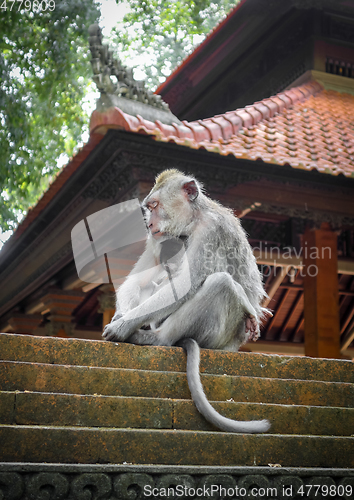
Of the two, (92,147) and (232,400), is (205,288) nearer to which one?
(232,400)

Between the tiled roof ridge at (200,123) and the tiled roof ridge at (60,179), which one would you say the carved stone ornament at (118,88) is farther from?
the tiled roof ridge at (60,179)

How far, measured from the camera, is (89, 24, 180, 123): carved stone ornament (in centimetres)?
536

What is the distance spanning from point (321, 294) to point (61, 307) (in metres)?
4.59

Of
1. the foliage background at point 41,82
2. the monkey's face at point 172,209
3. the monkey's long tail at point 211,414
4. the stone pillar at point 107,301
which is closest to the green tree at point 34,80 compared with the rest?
the foliage background at point 41,82

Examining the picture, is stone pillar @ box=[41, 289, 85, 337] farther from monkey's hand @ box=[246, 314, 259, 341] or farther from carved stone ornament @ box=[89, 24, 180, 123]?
monkey's hand @ box=[246, 314, 259, 341]

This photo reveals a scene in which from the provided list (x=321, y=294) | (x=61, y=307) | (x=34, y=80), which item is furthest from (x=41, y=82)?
(x=321, y=294)

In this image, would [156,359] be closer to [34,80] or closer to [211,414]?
[211,414]

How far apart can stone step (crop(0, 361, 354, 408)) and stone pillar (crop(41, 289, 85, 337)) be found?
617 centimetres

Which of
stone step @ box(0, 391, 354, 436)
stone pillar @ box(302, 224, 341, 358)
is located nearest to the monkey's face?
stone step @ box(0, 391, 354, 436)

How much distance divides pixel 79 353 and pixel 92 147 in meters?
2.87

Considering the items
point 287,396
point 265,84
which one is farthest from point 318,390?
point 265,84

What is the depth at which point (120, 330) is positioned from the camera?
338cm

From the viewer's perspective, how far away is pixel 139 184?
219 inches

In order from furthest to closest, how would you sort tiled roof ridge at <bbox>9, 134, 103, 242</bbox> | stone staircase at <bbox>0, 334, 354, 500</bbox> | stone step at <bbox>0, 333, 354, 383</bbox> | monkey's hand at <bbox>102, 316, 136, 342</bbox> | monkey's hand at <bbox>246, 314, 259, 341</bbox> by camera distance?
1. tiled roof ridge at <bbox>9, 134, 103, 242</bbox>
2. monkey's hand at <bbox>246, 314, 259, 341</bbox>
3. monkey's hand at <bbox>102, 316, 136, 342</bbox>
4. stone step at <bbox>0, 333, 354, 383</bbox>
5. stone staircase at <bbox>0, 334, 354, 500</bbox>
